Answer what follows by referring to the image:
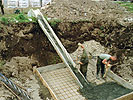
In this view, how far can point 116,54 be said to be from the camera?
7570mm

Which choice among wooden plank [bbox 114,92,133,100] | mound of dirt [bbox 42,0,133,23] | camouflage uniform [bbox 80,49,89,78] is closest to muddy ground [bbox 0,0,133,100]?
mound of dirt [bbox 42,0,133,23]

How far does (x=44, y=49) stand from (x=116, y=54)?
367 cm

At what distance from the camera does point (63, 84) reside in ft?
19.9

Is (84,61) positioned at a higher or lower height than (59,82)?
higher

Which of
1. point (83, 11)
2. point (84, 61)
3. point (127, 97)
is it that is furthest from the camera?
point (83, 11)

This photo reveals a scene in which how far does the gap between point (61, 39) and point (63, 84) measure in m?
2.84

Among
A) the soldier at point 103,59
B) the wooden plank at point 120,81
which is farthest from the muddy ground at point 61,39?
the soldier at point 103,59

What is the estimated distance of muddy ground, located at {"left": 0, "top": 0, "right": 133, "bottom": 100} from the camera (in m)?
6.54

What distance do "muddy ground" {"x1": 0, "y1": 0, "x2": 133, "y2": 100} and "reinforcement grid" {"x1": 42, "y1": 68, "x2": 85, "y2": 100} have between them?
440 mm

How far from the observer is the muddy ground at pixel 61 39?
654 cm

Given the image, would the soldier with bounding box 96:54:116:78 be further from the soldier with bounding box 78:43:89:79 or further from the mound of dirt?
the mound of dirt

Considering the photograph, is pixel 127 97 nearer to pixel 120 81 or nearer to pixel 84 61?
pixel 120 81

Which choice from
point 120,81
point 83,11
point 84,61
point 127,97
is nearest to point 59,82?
point 84,61

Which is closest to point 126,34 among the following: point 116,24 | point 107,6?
point 116,24
